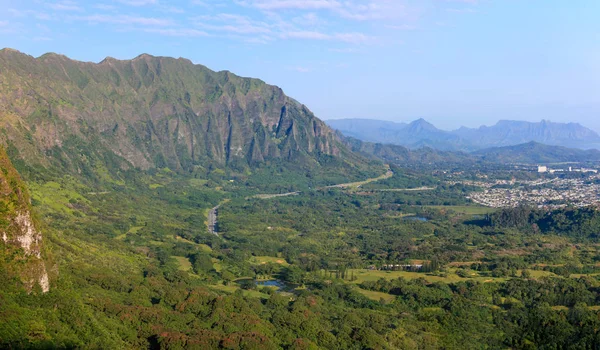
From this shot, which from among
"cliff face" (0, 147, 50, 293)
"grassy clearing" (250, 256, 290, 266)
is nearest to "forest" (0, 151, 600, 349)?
"grassy clearing" (250, 256, 290, 266)

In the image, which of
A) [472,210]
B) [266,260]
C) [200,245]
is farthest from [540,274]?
[472,210]

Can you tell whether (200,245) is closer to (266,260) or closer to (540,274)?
(266,260)

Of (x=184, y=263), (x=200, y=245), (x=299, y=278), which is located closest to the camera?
(x=299, y=278)

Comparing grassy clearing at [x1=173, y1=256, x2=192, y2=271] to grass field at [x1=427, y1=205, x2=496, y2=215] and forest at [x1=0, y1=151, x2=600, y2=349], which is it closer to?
forest at [x1=0, y1=151, x2=600, y2=349]

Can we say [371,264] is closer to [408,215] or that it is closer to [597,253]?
[597,253]

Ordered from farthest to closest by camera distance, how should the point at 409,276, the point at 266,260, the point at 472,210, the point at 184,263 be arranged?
the point at 472,210, the point at 266,260, the point at 184,263, the point at 409,276

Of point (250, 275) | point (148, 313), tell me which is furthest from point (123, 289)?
point (250, 275)

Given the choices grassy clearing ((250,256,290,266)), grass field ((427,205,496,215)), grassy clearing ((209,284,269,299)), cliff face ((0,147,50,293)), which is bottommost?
grassy clearing ((250,256,290,266))
